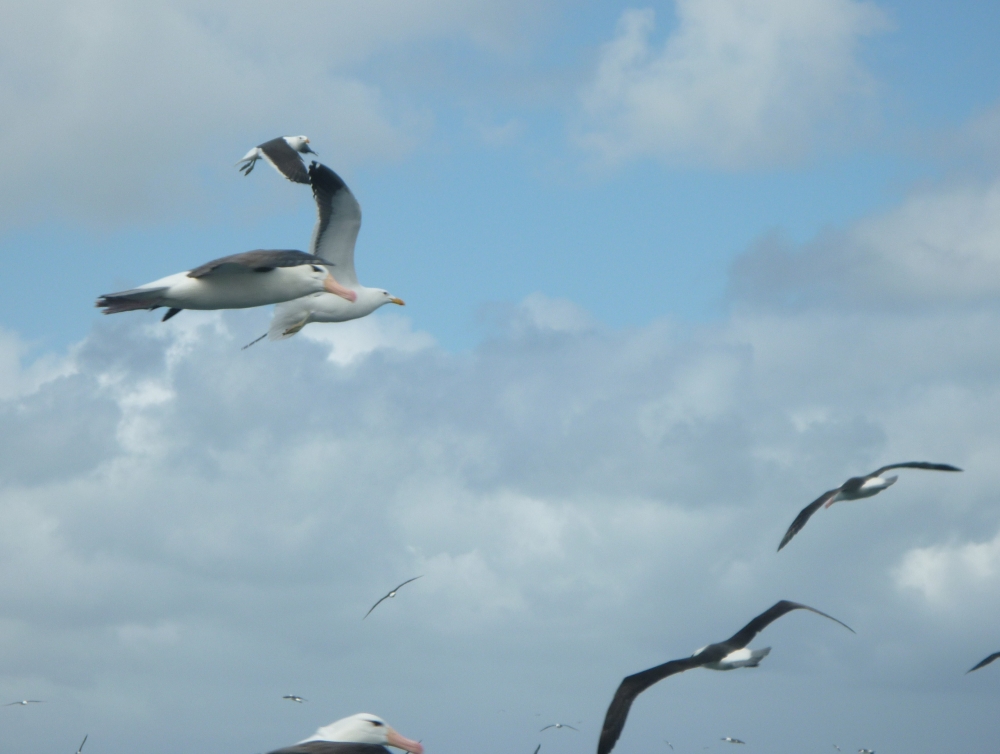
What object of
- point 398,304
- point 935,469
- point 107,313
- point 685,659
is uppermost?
point 398,304

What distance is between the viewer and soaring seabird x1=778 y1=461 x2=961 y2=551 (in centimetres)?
1938

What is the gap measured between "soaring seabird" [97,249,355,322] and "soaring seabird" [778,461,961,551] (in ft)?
27.8

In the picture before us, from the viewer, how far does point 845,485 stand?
21.0 meters

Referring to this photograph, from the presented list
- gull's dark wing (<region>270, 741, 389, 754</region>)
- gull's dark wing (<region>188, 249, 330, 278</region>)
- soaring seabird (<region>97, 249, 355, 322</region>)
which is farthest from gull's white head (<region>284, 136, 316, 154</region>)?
gull's dark wing (<region>270, 741, 389, 754</region>)

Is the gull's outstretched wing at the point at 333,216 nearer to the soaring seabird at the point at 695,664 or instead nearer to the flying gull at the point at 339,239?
the flying gull at the point at 339,239

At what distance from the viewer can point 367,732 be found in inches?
563

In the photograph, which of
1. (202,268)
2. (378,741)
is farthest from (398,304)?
(378,741)

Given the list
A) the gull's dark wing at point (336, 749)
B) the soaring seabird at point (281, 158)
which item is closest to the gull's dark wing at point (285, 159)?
the soaring seabird at point (281, 158)

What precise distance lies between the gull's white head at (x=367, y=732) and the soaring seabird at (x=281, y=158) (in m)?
15.8

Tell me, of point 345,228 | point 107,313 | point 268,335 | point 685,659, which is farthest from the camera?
point 345,228

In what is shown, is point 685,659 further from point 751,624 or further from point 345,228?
point 345,228

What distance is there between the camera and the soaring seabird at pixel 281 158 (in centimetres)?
2772

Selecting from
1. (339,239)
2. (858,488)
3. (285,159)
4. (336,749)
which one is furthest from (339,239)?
(336,749)

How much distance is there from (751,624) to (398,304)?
13.9 metres
